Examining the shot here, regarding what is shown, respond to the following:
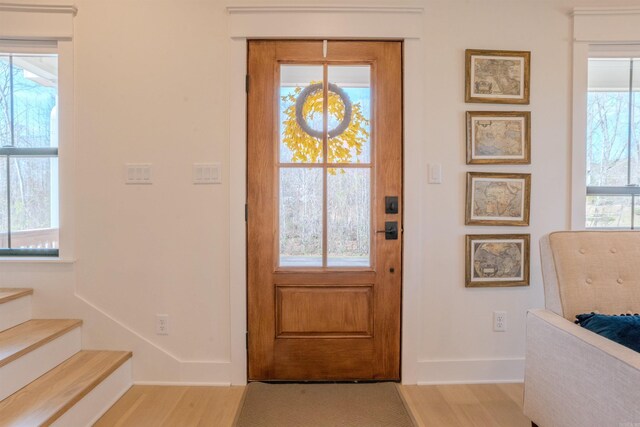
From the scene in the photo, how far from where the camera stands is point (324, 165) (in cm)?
212

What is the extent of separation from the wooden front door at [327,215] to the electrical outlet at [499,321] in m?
0.62

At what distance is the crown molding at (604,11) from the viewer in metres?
2.10

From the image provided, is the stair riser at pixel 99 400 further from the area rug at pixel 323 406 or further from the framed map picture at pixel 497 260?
the framed map picture at pixel 497 260

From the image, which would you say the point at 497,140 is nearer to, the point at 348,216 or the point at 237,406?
the point at 348,216

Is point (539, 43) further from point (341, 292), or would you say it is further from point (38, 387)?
point (38, 387)

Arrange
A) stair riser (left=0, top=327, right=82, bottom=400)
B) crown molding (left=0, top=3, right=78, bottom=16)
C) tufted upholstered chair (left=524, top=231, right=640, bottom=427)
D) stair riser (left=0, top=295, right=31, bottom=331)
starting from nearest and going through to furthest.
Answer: tufted upholstered chair (left=524, top=231, right=640, bottom=427) → stair riser (left=0, top=327, right=82, bottom=400) → stair riser (left=0, top=295, right=31, bottom=331) → crown molding (left=0, top=3, right=78, bottom=16)

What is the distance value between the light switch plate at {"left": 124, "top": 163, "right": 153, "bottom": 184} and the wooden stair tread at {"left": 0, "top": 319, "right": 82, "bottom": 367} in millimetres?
907

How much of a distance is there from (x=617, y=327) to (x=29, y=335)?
2.76 meters

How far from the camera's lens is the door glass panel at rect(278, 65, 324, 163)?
2.12 metres

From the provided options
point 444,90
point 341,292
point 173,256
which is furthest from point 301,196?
point 444,90

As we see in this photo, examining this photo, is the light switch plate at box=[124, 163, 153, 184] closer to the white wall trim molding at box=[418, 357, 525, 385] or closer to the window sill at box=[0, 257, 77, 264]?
the window sill at box=[0, 257, 77, 264]

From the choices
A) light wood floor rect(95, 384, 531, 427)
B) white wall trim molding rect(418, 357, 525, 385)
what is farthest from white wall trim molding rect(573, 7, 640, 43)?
light wood floor rect(95, 384, 531, 427)

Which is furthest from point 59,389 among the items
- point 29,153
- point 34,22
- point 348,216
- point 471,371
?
point 471,371

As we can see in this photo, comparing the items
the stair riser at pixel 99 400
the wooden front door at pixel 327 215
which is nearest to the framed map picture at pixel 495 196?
the wooden front door at pixel 327 215
